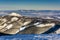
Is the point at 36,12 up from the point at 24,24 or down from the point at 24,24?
up

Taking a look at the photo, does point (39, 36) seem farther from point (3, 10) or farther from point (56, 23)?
point (3, 10)

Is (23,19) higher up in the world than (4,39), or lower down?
higher up

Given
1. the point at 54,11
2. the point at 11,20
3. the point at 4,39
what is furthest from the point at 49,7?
the point at 4,39

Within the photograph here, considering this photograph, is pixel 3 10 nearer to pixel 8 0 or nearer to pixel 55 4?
pixel 8 0

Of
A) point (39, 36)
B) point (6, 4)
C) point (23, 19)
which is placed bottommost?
point (39, 36)

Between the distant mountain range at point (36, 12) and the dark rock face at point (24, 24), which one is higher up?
the distant mountain range at point (36, 12)

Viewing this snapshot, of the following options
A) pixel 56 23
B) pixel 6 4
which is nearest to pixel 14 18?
pixel 6 4

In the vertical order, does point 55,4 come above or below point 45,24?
above

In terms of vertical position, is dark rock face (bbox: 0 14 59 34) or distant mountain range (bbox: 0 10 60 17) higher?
distant mountain range (bbox: 0 10 60 17)

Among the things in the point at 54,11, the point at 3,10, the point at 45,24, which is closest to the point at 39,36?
the point at 45,24
